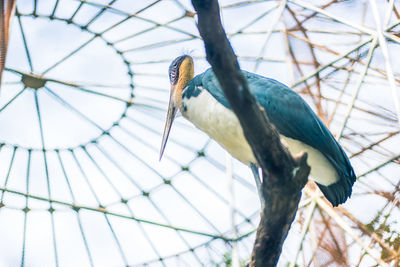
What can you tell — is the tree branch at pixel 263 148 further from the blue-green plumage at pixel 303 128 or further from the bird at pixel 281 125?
the blue-green plumage at pixel 303 128

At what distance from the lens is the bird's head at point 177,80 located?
32.3 feet

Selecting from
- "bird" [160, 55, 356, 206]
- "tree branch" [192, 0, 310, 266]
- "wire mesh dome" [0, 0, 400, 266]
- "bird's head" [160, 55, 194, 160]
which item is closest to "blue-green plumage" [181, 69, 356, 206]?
"bird" [160, 55, 356, 206]

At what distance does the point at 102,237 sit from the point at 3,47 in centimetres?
1095

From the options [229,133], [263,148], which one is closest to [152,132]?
[229,133]

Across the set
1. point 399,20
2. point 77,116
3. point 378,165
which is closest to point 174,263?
point 77,116

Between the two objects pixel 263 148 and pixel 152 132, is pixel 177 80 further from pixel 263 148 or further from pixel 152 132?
pixel 152 132

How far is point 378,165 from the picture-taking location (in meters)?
13.2

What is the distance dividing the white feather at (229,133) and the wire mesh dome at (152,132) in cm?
494

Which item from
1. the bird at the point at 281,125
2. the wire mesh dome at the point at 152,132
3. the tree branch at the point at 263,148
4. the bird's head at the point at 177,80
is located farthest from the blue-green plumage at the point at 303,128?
the wire mesh dome at the point at 152,132

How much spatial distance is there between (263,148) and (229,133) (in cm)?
249

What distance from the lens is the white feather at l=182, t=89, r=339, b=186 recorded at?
8406 millimetres

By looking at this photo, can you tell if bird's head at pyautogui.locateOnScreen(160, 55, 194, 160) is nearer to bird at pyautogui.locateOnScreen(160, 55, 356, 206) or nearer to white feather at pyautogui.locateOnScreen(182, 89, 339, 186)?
bird at pyautogui.locateOnScreen(160, 55, 356, 206)

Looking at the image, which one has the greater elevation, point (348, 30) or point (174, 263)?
point (174, 263)

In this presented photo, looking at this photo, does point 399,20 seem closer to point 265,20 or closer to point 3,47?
point 265,20
